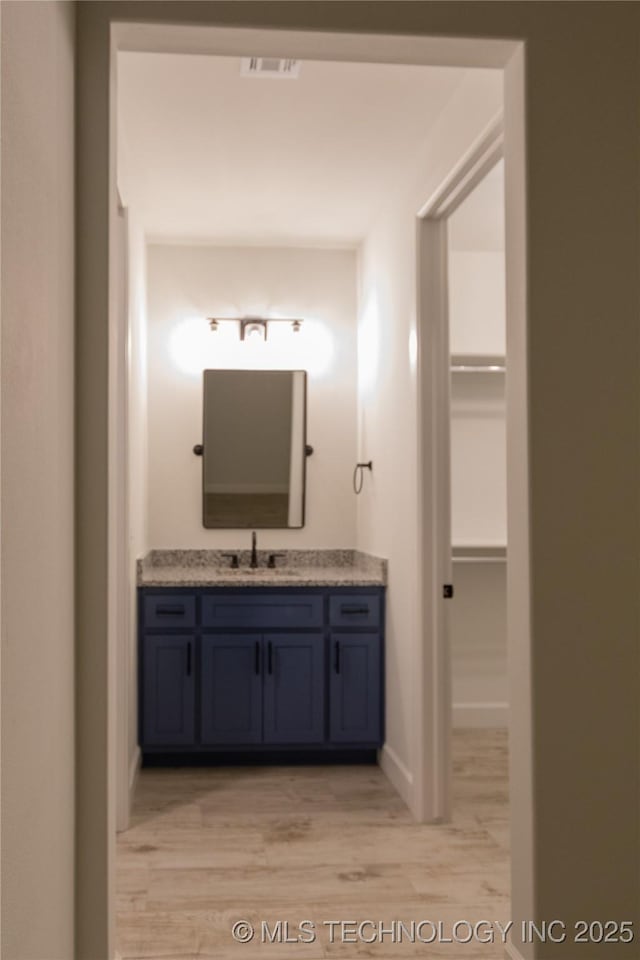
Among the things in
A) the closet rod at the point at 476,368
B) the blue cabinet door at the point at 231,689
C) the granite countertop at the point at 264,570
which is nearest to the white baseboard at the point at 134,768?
the blue cabinet door at the point at 231,689

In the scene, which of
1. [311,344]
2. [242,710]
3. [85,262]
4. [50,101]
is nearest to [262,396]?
[311,344]

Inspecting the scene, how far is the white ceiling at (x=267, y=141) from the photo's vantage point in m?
3.28

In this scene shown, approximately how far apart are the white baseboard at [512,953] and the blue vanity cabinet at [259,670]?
2107 mm

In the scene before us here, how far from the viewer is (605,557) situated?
8.07ft

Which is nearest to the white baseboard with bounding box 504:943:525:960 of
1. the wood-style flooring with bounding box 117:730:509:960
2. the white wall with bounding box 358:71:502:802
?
the wood-style flooring with bounding box 117:730:509:960

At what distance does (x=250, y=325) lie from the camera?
17.6 ft

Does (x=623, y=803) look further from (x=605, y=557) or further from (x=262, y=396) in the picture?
(x=262, y=396)

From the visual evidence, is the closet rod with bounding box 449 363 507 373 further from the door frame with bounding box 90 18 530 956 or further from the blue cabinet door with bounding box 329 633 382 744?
the door frame with bounding box 90 18 530 956

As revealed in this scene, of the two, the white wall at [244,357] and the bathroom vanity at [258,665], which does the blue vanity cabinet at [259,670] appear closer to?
the bathroom vanity at [258,665]

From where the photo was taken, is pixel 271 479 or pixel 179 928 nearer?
pixel 179 928

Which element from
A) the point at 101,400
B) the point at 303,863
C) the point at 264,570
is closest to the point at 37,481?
the point at 101,400

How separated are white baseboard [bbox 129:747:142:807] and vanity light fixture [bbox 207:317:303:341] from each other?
227 cm

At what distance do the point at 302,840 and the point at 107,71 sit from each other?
2684 millimetres

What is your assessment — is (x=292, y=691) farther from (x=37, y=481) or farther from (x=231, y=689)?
(x=37, y=481)
